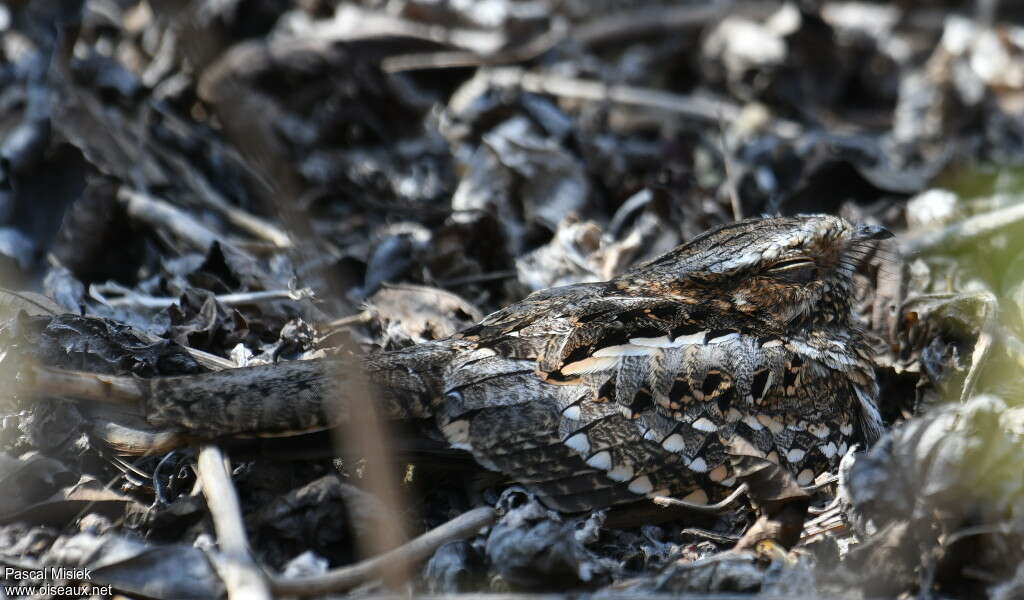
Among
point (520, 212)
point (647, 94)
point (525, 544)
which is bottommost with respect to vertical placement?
point (525, 544)

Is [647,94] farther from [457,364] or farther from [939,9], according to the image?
[457,364]

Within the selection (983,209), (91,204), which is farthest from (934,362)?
(91,204)

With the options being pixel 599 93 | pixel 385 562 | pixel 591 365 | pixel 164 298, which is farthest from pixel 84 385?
pixel 599 93

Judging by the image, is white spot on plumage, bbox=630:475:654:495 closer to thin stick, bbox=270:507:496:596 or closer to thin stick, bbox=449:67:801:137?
thin stick, bbox=270:507:496:596

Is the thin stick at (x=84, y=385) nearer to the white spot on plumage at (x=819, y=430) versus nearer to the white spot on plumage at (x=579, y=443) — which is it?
the white spot on plumage at (x=579, y=443)

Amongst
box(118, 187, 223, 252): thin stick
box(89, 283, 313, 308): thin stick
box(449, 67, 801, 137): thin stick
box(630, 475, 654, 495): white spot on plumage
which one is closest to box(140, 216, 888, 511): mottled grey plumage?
box(630, 475, 654, 495): white spot on plumage

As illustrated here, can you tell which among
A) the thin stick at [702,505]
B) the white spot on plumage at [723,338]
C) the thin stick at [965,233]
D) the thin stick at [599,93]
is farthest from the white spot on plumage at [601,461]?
the thin stick at [599,93]
